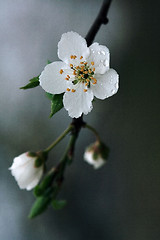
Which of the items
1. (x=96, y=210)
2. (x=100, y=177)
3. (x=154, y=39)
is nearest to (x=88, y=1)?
(x=154, y=39)

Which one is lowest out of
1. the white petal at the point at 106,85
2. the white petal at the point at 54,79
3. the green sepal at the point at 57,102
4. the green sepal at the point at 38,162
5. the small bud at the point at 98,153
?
the small bud at the point at 98,153

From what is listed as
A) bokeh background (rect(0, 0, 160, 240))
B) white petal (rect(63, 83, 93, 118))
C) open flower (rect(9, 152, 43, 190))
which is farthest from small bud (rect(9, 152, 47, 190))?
bokeh background (rect(0, 0, 160, 240))

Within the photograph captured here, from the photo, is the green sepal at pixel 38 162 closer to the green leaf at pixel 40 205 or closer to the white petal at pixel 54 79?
the green leaf at pixel 40 205

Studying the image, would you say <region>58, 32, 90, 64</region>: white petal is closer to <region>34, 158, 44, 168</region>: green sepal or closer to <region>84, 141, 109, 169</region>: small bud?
<region>34, 158, 44, 168</region>: green sepal

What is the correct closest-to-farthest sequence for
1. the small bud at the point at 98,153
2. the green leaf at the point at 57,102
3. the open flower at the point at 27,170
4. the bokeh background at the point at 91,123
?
the green leaf at the point at 57,102, the open flower at the point at 27,170, the small bud at the point at 98,153, the bokeh background at the point at 91,123

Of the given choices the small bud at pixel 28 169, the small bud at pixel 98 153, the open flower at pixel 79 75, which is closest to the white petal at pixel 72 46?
the open flower at pixel 79 75

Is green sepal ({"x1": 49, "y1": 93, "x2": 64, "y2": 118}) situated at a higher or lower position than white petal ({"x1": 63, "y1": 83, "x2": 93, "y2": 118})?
higher
